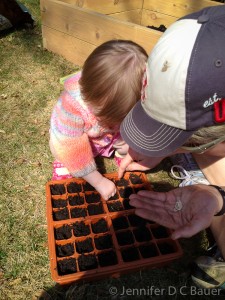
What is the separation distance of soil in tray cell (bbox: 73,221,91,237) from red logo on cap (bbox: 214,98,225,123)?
0.93 metres

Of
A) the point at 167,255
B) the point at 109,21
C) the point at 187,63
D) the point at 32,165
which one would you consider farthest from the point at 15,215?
the point at 109,21

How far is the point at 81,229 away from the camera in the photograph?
1.71 m

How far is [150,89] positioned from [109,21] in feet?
5.32

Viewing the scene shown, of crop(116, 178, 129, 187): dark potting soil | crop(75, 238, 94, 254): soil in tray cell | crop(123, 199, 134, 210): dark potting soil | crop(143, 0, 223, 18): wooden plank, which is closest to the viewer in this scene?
crop(75, 238, 94, 254): soil in tray cell

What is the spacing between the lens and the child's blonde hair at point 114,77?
1.53 meters

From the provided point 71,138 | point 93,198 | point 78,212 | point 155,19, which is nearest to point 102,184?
point 93,198

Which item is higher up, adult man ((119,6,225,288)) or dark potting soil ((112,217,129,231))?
adult man ((119,6,225,288))

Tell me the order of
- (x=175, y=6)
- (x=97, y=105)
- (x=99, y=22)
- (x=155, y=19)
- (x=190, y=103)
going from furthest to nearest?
(x=155, y=19) < (x=175, y=6) < (x=99, y=22) < (x=97, y=105) < (x=190, y=103)

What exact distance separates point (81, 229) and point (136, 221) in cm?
31

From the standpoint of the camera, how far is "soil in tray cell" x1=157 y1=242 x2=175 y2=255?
168 centimetres

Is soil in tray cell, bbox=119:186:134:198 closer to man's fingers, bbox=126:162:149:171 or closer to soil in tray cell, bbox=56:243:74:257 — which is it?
man's fingers, bbox=126:162:149:171

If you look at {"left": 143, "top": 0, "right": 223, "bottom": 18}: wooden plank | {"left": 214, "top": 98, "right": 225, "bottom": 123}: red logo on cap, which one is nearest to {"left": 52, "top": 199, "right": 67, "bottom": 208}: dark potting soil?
{"left": 214, "top": 98, "right": 225, "bottom": 123}: red logo on cap

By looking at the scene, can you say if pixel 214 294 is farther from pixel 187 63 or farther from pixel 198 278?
pixel 187 63

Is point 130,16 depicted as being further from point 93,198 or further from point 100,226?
point 100,226
